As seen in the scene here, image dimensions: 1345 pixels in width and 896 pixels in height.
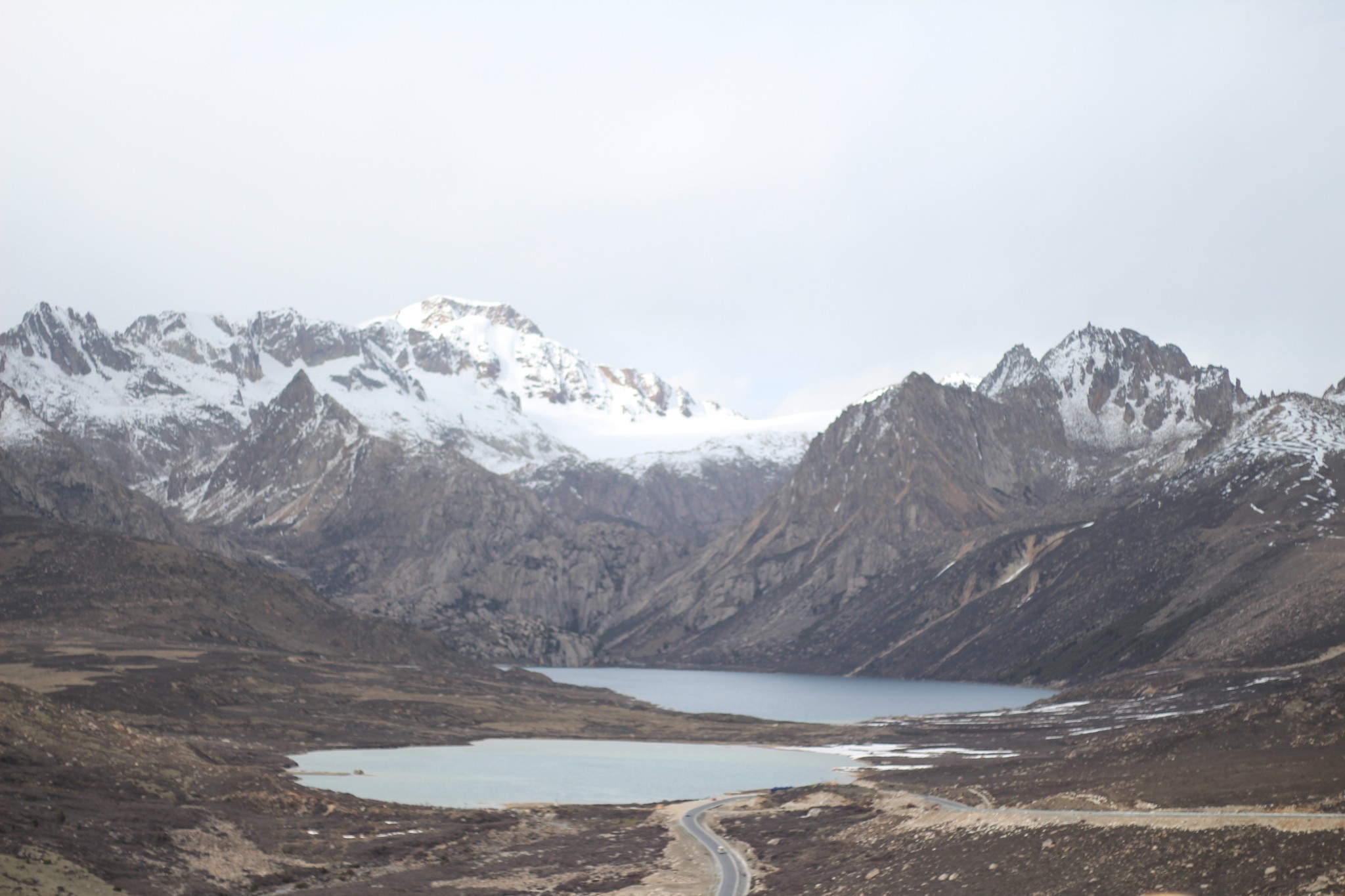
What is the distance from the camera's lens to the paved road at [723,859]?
210ft

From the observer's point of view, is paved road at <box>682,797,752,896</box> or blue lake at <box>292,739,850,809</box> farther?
blue lake at <box>292,739,850,809</box>

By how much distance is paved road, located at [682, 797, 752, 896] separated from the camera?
6406 cm

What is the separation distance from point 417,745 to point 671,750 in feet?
97.5

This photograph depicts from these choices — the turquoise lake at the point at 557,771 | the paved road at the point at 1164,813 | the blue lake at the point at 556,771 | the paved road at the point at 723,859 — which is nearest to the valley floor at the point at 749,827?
the paved road at the point at 1164,813

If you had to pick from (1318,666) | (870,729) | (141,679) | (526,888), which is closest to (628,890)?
(526,888)

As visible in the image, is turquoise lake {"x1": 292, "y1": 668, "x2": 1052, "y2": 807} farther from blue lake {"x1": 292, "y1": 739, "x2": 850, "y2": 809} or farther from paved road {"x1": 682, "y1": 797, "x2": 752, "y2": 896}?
paved road {"x1": 682, "y1": 797, "x2": 752, "y2": 896}

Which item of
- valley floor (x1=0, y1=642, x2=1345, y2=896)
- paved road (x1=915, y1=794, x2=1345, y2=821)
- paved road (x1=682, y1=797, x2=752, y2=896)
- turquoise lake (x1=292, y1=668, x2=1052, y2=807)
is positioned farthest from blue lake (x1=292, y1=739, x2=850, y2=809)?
paved road (x1=915, y1=794, x2=1345, y2=821)

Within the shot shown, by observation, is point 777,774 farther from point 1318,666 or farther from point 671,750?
point 1318,666

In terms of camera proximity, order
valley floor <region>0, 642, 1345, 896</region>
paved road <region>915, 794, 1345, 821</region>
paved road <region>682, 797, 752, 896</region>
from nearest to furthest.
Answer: paved road <region>915, 794, 1345, 821</region> → valley floor <region>0, 642, 1345, 896</region> → paved road <region>682, 797, 752, 896</region>

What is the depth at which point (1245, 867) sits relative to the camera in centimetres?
4381

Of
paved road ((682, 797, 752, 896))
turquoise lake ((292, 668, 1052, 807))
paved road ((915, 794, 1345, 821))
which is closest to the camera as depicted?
paved road ((915, 794, 1345, 821))

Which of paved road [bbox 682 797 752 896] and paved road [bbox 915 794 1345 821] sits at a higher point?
paved road [bbox 915 794 1345 821]

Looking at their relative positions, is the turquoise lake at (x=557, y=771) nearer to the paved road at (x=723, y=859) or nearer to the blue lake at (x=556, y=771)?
the blue lake at (x=556, y=771)

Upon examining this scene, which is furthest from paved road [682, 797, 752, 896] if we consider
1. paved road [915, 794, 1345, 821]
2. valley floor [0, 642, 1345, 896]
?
paved road [915, 794, 1345, 821]
